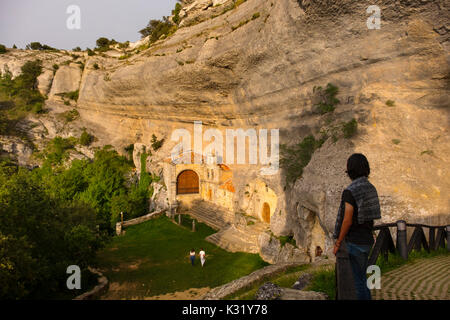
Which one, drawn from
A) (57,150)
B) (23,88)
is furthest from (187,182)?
(23,88)

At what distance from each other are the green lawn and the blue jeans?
10.4m

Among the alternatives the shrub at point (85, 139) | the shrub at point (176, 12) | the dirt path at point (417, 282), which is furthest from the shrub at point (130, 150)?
the dirt path at point (417, 282)

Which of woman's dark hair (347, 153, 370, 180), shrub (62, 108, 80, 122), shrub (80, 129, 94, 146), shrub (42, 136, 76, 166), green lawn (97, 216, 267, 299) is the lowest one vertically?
green lawn (97, 216, 267, 299)

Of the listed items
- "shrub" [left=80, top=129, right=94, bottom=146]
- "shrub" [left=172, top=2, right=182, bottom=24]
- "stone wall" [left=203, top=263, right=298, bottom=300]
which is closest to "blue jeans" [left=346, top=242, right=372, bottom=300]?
"stone wall" [left=203, top=263, right=298, bottom=300]

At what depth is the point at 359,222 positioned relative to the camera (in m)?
3.14

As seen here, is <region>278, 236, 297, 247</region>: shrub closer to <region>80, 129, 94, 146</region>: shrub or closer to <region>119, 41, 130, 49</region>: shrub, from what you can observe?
<region>80, 129, 94, 146</region>: shrub

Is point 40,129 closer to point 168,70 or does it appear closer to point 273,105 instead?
point 168,70

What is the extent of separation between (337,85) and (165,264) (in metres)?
12.7

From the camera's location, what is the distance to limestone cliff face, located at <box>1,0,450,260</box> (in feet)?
29.3

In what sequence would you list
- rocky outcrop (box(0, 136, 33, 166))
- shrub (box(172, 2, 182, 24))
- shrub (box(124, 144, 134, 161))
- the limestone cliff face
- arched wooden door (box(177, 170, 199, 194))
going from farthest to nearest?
shrub (box(124, 144, 134, 161)), shrub (box(172, 2, 182, 24)), rocky outcrop (box(0, 136, 33, 166)), arched wooden door (box(177, 170, 199, 194)), the limestone cliff face

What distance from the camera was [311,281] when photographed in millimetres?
5039

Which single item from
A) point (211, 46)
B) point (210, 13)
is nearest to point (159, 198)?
point (211, 46)
